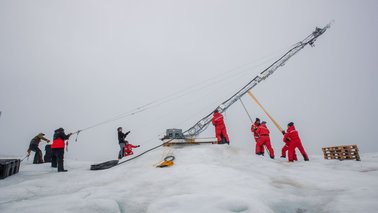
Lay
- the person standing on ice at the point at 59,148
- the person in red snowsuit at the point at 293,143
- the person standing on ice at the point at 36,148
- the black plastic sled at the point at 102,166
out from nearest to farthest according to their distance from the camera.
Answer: the person standing on ice at the point at 59,148 < the person in red snowsuit at the point at 293,143 < the black plastic sled at the point at 102,166 < the person standing on ice at the point at 36,148

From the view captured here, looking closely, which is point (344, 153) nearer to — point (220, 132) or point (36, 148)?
point (220, 132)

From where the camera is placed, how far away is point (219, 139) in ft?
36.6

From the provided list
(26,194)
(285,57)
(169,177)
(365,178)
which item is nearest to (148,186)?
(169,177)

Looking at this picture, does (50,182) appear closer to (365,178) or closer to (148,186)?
(148,186)

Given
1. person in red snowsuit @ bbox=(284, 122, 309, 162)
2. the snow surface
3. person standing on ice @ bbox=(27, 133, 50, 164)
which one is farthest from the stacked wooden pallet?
person in red snowsuit @ bbox=(284, 122, 309, 162)

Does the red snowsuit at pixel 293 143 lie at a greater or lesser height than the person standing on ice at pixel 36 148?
lesser

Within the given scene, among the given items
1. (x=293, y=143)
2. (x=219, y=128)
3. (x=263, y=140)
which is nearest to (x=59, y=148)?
(x=219, y=128)

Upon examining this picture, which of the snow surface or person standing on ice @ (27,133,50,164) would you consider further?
person standing on ice @ (27,133,50,164)

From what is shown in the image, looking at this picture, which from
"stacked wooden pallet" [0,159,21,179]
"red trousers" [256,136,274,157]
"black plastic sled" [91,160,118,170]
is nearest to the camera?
"stacked wooden pallet" [0,159,21,179]

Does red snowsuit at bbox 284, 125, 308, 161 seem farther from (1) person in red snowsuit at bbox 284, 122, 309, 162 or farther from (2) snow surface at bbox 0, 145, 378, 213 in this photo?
(2) snow surface at bbox 0, 145, 378, 213

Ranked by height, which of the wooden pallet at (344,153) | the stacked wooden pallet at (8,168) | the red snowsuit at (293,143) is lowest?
the wooden pallet at (344,153)

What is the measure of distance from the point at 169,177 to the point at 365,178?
5074mm

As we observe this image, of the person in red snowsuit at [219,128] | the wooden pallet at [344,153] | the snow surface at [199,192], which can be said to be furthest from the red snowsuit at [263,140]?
the wooden pallet at [344,153]

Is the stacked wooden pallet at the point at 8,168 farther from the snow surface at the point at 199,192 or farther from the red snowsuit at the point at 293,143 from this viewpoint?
the red snowsuit at the point at 293,143
